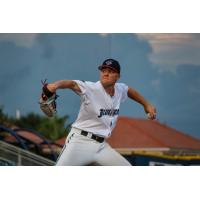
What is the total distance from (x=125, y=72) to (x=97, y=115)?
732 millimetres

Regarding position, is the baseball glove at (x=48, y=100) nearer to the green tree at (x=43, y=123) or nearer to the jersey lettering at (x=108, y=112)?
the jersey lettering at (x=108, y=112)

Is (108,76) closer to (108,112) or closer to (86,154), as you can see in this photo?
(108,112)

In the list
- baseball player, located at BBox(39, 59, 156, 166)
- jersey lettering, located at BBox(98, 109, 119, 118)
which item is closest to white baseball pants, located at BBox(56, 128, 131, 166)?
baseball player, located at BBox(39, 59, 156, 166)

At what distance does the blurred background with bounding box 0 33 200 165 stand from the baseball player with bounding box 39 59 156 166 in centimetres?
24

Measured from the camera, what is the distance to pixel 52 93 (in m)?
8.19

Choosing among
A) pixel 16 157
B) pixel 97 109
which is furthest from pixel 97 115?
pixel 16 157

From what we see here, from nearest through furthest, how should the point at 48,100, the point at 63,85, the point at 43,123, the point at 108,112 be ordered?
1. the point at 48,100
2. the point at 63,85
3. the point at 108,112
4. the point at 43,123

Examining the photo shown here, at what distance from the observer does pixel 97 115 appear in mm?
8766

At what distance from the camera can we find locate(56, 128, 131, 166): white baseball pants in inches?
334

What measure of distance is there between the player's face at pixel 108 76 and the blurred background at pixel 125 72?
0.46 feet

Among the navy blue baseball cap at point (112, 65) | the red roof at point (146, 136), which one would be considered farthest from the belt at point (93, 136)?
the navy blue baseball cap at point (112, 65)

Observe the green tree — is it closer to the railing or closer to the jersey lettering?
the railing
